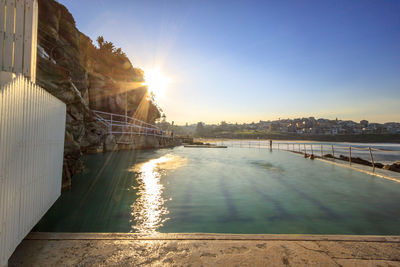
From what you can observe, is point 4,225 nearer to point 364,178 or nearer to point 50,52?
point 364,178

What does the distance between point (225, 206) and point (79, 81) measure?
20409 mm

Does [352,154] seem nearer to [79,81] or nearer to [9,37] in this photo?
[79,81]

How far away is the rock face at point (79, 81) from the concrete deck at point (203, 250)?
5960 millimetres

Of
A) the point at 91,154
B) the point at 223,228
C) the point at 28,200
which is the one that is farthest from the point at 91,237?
the point at 91,154

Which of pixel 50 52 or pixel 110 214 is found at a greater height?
pixel 50 52

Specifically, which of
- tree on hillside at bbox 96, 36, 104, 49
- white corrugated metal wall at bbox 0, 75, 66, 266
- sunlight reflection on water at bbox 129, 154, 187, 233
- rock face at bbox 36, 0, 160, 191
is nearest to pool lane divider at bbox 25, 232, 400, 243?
white corrugated metal wall at bbox 0, 75, 66, 266

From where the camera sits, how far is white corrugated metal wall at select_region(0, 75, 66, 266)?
2514 mm

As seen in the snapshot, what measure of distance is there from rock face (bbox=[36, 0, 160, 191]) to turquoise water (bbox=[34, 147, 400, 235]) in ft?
8.63

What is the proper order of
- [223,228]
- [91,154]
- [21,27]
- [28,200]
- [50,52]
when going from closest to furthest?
[28,200]
[21,27]
[223,228]
[50,52]
[91,154]

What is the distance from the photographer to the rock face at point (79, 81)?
9.05 metres

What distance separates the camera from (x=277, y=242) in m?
3.42

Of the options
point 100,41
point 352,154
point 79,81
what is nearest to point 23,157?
point 79,81

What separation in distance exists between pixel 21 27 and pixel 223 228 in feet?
19.7

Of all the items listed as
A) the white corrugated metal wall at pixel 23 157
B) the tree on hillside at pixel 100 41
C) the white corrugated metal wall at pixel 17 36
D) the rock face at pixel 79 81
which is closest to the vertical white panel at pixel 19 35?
the white corrugated metal wall at pixel 17 36
